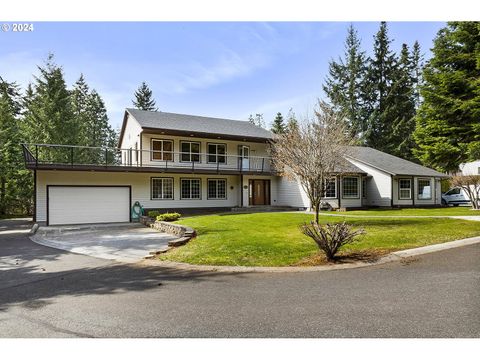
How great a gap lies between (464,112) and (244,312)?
1010 inches

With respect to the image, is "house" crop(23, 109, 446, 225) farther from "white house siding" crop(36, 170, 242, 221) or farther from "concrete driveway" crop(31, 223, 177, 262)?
"concrete driveway" crop(31, 223, 177, 262)

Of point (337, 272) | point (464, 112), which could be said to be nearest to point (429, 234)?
point (337, 272)

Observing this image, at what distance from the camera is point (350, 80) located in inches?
1705

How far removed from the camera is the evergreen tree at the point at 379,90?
4206cm

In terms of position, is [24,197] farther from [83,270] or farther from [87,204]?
[83,270]

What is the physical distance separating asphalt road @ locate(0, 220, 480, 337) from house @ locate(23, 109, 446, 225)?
1239 cm

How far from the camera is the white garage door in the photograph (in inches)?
738

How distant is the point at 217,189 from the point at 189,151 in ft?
11.8

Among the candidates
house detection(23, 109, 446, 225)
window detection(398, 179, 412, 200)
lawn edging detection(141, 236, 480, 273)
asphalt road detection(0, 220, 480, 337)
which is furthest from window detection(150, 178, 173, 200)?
window detection(398, 179, 412, 200)

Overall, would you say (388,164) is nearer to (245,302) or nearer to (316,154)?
(316,154)

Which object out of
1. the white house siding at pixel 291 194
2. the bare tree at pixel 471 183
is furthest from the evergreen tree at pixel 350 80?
the white house siding at pixel 291 194

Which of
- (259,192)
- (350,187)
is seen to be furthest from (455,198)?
(259,192)

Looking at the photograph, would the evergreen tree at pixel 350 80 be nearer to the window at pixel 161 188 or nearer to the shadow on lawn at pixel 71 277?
the window at pixel 161 188

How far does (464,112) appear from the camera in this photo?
23000 mm
